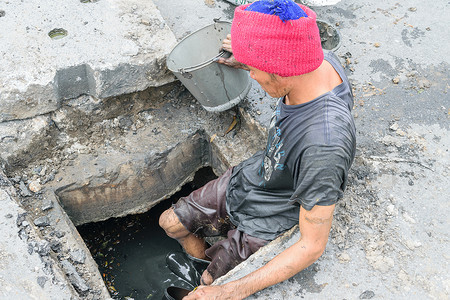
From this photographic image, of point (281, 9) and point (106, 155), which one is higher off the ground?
point (281, 9)

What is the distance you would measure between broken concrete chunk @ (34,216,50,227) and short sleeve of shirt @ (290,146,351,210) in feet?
6.17

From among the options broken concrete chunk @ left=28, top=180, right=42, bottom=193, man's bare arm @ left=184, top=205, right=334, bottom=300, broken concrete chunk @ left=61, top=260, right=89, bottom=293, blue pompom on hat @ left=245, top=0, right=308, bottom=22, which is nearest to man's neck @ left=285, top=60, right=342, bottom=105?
blue pompom on hat @ left=245, top=0, right=308, bottom=22

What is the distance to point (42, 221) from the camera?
2.86 meters

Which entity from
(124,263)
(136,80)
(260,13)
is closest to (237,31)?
(260,13)

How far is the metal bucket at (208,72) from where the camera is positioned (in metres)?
2.76

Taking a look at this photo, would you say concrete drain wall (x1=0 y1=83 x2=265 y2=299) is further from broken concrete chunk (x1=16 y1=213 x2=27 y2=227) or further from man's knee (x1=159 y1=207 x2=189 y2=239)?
man's knee (x1=159 y1=207 x2=189 y2=239)

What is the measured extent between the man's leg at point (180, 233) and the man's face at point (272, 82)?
1311mm

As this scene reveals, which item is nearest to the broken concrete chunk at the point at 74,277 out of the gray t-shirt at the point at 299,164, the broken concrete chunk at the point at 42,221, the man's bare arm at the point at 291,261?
the broken concrete chunk at the point at 42,221

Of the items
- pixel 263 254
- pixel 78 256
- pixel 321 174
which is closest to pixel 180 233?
pixel 78 256

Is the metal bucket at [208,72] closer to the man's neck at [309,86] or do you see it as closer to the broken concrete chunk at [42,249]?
the man's neck at [309,86]

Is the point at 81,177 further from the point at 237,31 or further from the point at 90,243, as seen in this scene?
the point at 237,31

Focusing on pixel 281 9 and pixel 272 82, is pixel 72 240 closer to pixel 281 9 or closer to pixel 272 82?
pixel 272 82

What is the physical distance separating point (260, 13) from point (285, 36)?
0.15 m

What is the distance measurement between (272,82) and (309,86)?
0.56 feet
